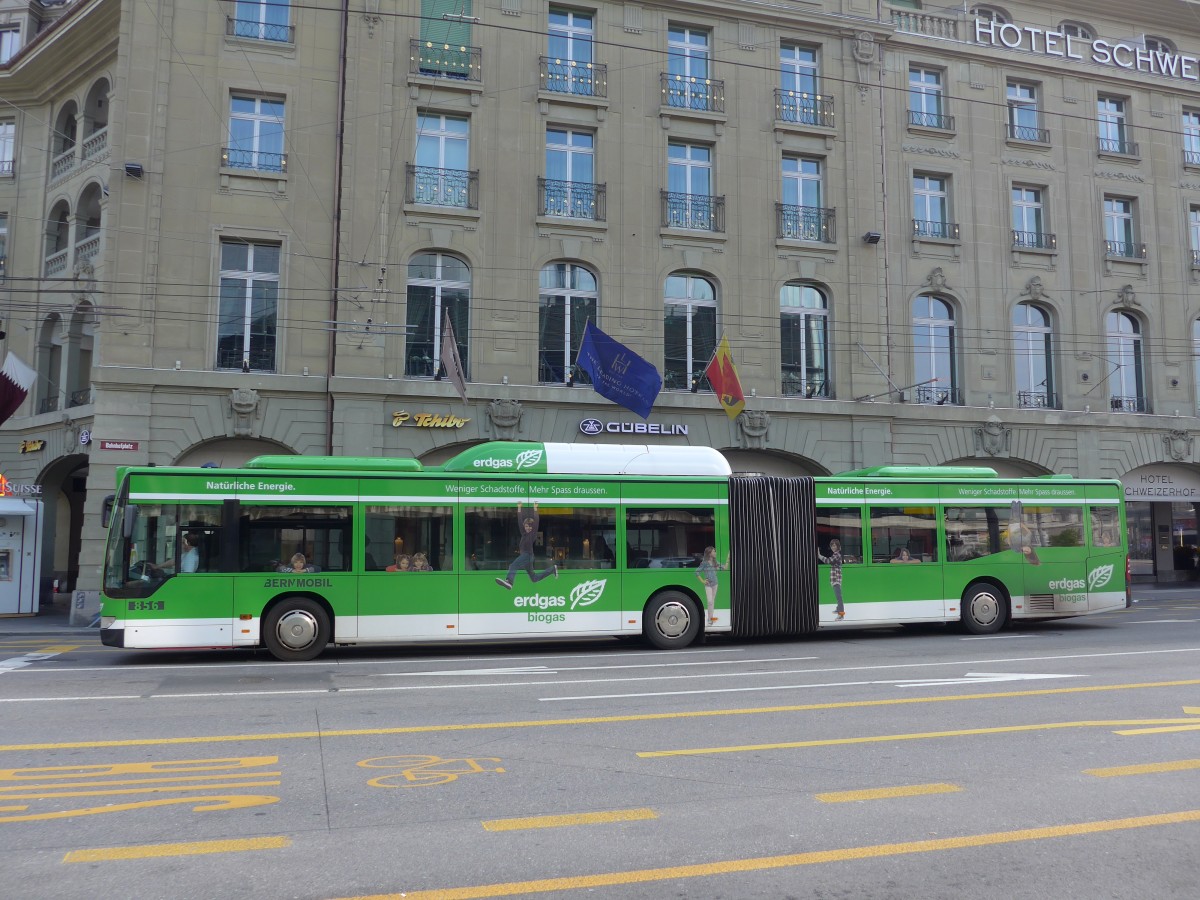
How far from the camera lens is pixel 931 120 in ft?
91.8

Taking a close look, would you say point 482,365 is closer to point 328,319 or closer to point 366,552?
point 328,319

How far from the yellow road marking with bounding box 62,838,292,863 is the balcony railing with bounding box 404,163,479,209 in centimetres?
1987

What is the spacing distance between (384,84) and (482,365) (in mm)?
7173

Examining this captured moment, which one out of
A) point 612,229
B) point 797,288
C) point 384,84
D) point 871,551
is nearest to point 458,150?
point 384,84

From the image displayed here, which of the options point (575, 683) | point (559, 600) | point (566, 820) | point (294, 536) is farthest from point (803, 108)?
point (566, 820)

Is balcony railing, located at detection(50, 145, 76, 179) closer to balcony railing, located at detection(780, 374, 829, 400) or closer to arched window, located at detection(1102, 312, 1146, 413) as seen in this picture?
balcony railing, located at detection(780, 374, 829, 400)

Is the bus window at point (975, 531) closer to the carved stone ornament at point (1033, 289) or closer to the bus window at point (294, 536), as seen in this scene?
the bus window at point (294, 536)

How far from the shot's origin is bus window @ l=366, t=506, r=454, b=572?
14.9 meters

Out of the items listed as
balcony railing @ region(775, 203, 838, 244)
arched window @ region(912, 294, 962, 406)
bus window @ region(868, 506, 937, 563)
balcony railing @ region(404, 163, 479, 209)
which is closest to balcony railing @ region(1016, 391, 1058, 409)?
arched window @ region(912, 294, 962, 406)

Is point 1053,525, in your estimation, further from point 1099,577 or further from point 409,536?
point 409,536

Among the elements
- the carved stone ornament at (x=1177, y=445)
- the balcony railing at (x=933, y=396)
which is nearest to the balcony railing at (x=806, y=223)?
the balcony railing at (x=933, y=396)

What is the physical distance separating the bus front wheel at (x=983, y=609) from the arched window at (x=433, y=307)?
40.1 ft

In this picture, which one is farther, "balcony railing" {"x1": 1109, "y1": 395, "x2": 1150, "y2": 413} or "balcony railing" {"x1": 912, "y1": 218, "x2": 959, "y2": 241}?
"balcony railing" {"x1": 1109, "y1": 395, "x2": 1150, "y2": 413}

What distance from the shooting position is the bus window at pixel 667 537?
16.0 meters
